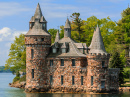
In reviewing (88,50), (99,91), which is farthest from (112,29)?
(99,91)

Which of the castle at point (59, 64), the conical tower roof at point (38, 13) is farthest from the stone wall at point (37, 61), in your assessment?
the conical tower roof at point (38, 13)

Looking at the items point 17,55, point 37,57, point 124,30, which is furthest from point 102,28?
point 37,57

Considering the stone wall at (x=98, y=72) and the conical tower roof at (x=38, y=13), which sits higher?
the conical tower roof at (x=38, y=13)

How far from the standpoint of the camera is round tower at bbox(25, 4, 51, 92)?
68.9m

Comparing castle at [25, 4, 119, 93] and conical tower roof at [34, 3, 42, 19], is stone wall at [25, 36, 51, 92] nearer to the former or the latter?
castle at [25, 4, 119, 93]

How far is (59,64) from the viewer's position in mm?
69375

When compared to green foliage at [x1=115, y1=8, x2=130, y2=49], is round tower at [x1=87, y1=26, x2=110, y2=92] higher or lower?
lower

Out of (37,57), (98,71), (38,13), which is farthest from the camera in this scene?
(38,13)

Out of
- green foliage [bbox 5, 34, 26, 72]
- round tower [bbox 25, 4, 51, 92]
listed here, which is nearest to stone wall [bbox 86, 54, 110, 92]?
round tower [bbox 25, 4, 51, 92]

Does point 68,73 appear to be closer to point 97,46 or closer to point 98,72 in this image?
point 98,72

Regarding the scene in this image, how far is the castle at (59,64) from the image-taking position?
67375 millimetres

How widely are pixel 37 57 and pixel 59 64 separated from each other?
4165 mm

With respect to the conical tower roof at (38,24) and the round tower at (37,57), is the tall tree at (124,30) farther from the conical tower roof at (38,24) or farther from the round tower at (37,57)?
the round tower at (37,57)

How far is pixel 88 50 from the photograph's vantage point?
236 ft
